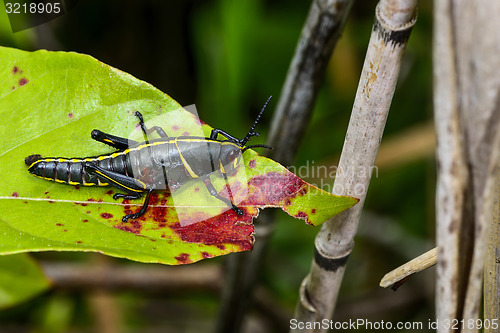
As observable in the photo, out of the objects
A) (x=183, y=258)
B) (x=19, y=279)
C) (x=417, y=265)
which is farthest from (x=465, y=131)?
(x=19, y=279)

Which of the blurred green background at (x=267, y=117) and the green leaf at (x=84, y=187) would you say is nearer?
the green leaf at (x=84, y=187)

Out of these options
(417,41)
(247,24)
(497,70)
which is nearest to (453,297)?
(497,70)

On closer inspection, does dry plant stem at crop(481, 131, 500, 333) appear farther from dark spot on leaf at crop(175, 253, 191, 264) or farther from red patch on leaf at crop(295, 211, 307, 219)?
dark spot on leaf at crop(175, 253, 191, 264)

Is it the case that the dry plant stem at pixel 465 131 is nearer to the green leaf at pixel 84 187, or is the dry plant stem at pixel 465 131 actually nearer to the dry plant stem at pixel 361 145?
the dry plant stem at pixel 361 145

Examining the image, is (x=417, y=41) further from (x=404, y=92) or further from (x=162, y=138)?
(x=162, y=138)

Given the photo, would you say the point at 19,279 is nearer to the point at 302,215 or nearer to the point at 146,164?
the point at 146,164

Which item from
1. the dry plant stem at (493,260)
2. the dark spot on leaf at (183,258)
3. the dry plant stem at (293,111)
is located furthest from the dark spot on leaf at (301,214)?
the dry plant stem at (293,111)
